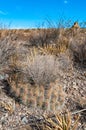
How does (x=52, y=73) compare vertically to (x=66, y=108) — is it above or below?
above

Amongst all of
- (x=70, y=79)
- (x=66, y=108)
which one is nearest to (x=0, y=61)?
(x=70, y=79)

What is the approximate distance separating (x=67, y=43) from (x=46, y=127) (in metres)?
4.61

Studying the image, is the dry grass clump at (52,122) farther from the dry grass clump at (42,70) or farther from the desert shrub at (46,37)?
the desert shrub at (46,37)

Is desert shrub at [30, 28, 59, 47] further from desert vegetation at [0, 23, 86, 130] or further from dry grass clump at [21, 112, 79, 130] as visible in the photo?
dry grass clump at [21, 112, 79, 130]

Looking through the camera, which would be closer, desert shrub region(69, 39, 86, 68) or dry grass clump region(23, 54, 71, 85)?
dry grass clump region(23, 54, 71, 85)

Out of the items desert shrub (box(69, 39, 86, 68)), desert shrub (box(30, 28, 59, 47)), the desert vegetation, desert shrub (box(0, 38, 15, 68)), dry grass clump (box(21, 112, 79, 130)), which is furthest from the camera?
desert shrub (box(30, 28, 59, 47))

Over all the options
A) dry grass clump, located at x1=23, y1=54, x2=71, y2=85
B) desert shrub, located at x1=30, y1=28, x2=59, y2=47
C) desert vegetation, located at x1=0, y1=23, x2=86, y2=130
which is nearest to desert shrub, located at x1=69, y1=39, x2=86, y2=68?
desert vegetation, located at x1=0, y1=23, x2=86, y2=130

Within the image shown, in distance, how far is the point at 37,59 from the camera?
20.9ft

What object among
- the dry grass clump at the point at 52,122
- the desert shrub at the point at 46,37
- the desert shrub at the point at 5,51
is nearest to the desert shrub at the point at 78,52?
the desert shrub at the point at 46,37

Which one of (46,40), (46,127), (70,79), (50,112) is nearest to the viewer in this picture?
(46,127)

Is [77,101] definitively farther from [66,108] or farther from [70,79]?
[70,79]

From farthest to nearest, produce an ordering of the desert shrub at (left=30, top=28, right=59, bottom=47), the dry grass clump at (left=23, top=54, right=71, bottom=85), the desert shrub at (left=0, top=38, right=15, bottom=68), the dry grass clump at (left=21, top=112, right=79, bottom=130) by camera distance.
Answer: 1. the desert shrub at (left=30, top=28, right=59, bottom=47)
2. the desert shrub at (left=0, top=38, right=15, bottom=68)
3. the dry grass clump at (left=23, top=54, right=71, bottom=85)
4. the dry grass clump at (left=21, top=112, right=79, bottom=130)

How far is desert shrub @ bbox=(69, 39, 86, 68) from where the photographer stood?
7.96 meters

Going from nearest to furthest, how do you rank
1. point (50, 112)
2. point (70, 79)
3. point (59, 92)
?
point (50, 112) → point (59, 92) → point (70, 79)
